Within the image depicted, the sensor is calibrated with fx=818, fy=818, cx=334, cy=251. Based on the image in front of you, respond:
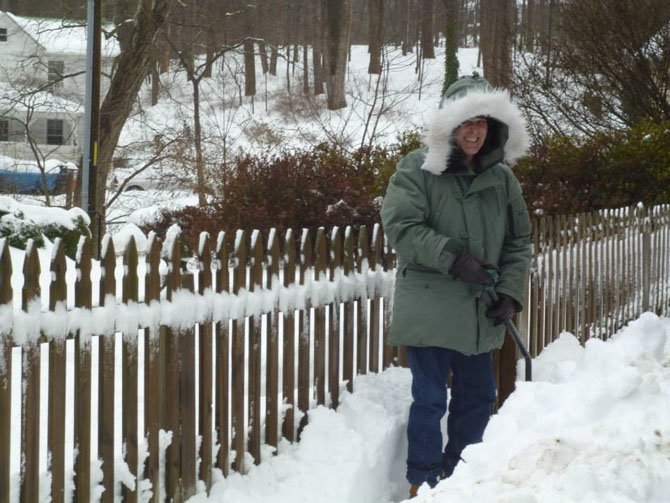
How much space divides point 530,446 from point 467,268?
1.07m

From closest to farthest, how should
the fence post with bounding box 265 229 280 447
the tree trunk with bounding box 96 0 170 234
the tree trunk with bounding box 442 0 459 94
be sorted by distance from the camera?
1. the fence post with bounding box 265 229 280 447
2. the tree trunk with bounding box 96 0 170 234
3. the tree trunk with bounding box 442 0 459 94

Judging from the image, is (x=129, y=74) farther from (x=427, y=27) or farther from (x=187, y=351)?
(x=427, y=27)

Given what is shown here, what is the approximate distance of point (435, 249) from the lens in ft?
11.7

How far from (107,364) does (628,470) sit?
1.85 m

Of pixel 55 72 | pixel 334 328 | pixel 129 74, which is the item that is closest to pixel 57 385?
pixel 334 328

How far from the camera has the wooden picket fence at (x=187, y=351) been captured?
9.37 ft

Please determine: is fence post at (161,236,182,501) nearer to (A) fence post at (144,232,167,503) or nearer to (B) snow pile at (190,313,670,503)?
(A) fence post at (144,232,167,503)

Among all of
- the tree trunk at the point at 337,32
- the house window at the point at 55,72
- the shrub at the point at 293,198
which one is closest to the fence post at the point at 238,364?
the shrub at the point at 293,198

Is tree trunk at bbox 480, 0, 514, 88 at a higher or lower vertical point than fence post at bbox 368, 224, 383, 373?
higher

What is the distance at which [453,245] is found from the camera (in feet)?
11.7

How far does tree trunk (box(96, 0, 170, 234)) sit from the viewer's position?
48.9 ft

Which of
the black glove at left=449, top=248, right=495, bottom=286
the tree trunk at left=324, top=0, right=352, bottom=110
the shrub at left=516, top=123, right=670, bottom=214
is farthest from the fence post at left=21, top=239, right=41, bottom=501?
the tree trunk at left=324, top=0, right=352, bottom=110

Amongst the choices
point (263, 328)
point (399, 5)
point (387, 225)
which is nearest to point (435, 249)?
point (387, 225)

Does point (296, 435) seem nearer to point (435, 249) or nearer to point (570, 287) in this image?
point (435, 249)
